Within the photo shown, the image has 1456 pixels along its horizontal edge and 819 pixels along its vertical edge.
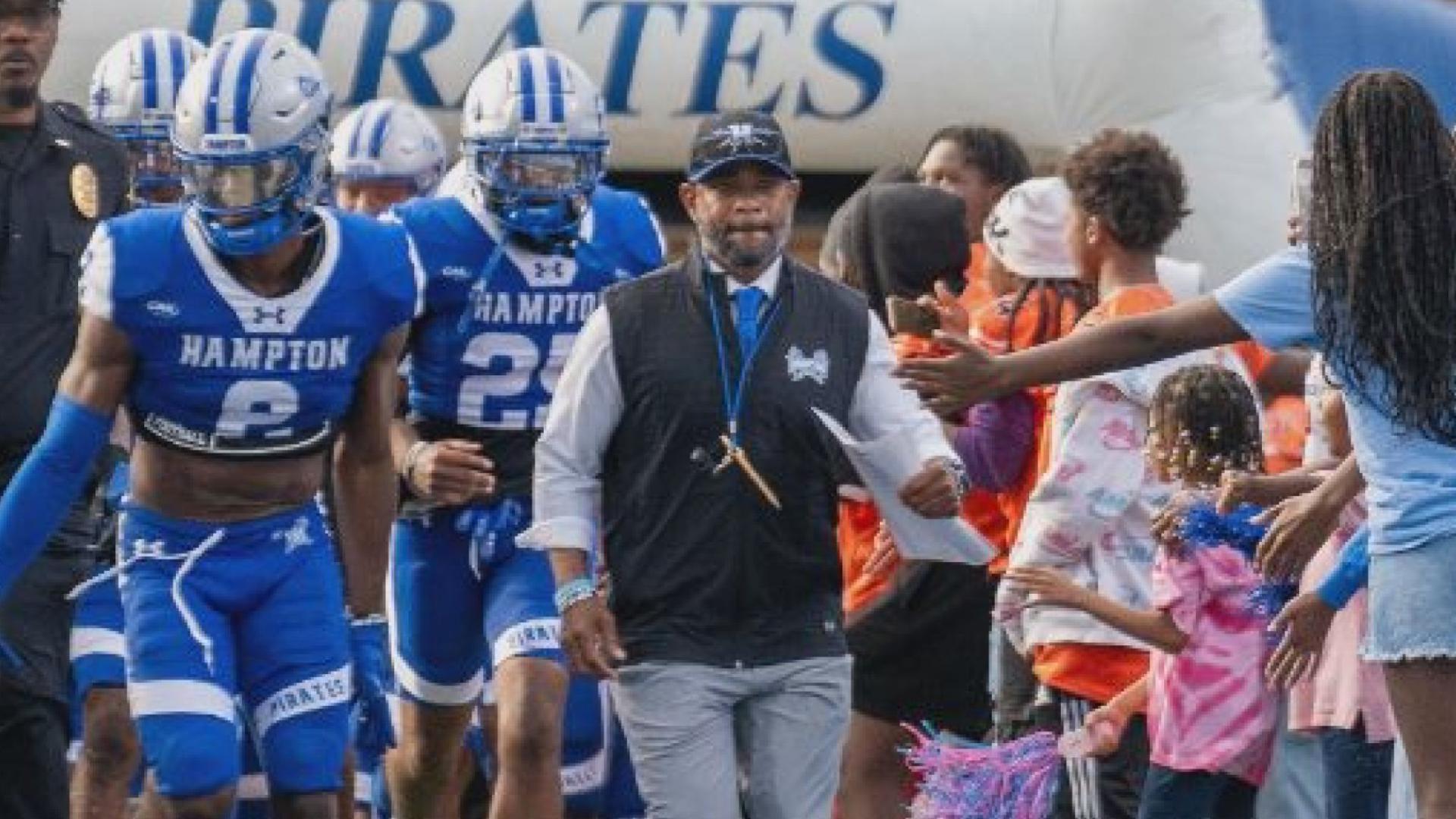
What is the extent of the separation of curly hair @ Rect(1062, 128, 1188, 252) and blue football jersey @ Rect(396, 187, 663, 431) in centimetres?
116

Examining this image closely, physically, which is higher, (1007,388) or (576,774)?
(1007,388)

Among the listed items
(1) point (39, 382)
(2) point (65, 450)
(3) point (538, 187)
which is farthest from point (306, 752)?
(3) point (538, 187)

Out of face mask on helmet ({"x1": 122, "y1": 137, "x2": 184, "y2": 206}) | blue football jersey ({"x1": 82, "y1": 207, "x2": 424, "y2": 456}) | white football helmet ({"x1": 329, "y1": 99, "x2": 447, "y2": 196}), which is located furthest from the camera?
white football helmet ({"x1": 329, "y1": 99, "x2": 447, "y2": 196})

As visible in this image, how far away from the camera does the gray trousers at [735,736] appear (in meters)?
9.06

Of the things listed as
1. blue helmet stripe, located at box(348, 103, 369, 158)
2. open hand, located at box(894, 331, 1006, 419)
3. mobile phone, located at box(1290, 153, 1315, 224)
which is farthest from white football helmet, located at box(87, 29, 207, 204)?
open hand, located at box(894, 331, 1006, 419)

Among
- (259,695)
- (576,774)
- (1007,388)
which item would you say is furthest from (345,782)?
(1007,388)

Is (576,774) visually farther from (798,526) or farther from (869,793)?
(798,526)

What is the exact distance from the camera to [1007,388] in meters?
8.36

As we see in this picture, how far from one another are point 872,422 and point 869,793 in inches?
71.4

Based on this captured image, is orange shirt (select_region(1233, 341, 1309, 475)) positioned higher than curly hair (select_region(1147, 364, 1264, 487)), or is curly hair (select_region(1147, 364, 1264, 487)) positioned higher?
curly hair (select_region(1147, 364, 1264, 487))

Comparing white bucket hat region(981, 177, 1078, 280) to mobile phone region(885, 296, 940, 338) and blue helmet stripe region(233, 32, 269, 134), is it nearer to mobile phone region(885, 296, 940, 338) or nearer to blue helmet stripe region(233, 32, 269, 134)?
mobile phone region(885, 296, 940, 338)

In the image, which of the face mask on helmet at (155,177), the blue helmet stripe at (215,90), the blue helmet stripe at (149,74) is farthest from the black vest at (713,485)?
the blue helmet stripe at (149,74)

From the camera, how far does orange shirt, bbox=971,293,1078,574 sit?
10.8 m

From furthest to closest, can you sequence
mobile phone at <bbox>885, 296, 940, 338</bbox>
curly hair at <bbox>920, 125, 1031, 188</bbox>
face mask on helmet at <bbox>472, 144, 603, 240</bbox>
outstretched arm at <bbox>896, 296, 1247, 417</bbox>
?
curly hair at <bbox>920, 125, 1031, 188</bbox> → face mask on helmet at <bbox>472, 144, 603, 240</bbox> → mobile phone at <bbox>885, 296, 940, 338</bbox> → outstretched arm at <bbox>896, 296, 1247, 417</bbox>
